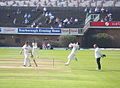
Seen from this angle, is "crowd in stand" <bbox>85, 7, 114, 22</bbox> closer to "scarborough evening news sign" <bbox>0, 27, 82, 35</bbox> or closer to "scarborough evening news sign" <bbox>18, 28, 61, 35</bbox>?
"scarborough evening news sign" <bbox>0, 27, 82, 35</bbox>

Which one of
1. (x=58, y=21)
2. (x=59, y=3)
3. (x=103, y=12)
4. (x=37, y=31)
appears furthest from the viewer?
(x=59, y=3)

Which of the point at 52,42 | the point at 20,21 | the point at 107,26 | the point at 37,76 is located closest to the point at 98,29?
the point at 107,26

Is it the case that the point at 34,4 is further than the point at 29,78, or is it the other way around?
the point at 34,4

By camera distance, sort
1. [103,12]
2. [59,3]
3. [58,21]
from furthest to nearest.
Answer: [59,3] → [103,12] → [58,21]

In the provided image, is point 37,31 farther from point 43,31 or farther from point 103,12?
point 103,12

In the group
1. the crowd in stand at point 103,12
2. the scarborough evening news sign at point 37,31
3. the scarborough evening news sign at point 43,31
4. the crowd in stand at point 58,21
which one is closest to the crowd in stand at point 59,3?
the crowd in stand at point 103,12

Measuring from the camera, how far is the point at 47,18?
263 ft

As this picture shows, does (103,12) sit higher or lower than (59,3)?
lower

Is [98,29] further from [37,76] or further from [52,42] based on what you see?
[37,76]

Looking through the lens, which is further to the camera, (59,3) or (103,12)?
(59,3)

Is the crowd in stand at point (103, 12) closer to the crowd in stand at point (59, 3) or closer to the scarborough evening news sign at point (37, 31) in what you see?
the crowd in stand at point (59, 3)

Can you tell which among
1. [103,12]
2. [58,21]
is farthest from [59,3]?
[103,12]

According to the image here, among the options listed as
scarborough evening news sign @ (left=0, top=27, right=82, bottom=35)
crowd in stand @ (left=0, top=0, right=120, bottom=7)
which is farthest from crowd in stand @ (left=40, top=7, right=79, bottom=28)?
crowd in stand @ (left=0, top=0, right=120, bottom=7)

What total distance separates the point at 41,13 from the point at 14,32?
22.8 ft
